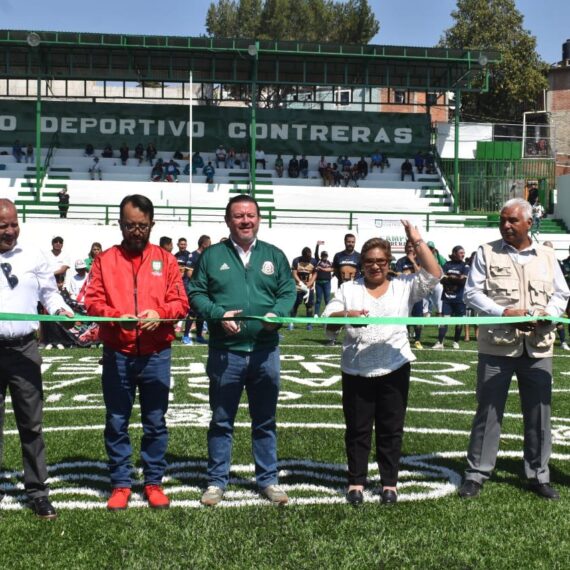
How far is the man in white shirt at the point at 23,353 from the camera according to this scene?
568 centimetres

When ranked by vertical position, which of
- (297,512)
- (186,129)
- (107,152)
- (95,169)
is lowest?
(297,512)

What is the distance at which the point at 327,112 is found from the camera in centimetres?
4294

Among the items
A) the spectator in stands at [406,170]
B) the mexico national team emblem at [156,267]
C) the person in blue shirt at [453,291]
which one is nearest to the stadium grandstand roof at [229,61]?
the spectator in stands at [406,170]

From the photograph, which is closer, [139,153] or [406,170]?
[406,170]

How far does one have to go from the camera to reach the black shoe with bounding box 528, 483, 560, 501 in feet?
20.2

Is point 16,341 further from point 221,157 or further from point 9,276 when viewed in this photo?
point 221,157

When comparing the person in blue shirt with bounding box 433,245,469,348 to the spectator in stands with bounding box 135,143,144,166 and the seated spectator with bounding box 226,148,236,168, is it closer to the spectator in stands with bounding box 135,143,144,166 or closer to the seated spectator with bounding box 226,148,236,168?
the seated spectator with bounding box 226,148,236,168

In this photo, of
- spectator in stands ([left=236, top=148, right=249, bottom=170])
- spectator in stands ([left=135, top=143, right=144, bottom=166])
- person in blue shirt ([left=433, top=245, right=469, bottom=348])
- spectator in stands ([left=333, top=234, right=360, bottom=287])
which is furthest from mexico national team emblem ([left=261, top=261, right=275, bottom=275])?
spectator in stands ([left=135, top=143, right=144, bottom=166])

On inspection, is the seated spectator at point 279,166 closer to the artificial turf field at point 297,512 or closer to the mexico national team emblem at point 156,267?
the artificial turf field at point 297,512

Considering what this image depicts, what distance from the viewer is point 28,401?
574 cm

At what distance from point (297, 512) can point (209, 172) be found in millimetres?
33443

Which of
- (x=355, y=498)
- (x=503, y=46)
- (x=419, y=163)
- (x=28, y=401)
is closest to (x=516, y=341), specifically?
(x=355, y=498)

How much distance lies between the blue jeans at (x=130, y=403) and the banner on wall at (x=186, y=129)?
36593 mm

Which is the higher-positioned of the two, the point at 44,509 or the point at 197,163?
the point at 197,163
